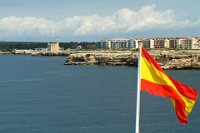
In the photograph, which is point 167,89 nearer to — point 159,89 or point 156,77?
point 159,89

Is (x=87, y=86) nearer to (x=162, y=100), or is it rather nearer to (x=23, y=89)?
(x=23, y=89)

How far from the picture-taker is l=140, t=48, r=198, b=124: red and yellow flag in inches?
423

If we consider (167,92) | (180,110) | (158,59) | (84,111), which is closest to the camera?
(180,110)

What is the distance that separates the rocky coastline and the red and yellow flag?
94114 millimetres

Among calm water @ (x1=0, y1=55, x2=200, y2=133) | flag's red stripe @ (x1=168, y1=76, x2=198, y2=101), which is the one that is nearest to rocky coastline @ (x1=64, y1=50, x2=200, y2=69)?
calm water @ (x1=0, y1=55, x2=200, y2=133)

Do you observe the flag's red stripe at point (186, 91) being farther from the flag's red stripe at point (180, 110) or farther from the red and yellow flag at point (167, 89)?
the flag's red stripe at point (180, 110)

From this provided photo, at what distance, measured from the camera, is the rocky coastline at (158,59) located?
346ft

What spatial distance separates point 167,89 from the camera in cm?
1093

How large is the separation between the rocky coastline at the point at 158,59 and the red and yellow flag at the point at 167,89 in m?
94.1

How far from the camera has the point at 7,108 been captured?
159 ft

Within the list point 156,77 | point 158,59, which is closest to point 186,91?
point 156,77

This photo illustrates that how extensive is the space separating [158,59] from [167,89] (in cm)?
10320

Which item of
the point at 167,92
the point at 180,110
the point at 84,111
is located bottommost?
the point at 84,111

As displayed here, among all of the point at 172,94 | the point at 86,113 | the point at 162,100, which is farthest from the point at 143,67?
the point at 162,100
